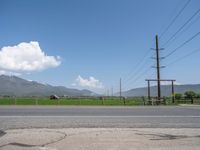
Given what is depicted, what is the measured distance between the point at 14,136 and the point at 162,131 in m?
5.05

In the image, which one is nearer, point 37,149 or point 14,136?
point 37,149

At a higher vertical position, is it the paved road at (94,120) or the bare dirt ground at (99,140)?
the paved road at (94,120)

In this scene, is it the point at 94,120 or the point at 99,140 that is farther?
the point at 94,120

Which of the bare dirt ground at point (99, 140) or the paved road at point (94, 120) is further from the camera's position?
the paved road at point (94, 120)

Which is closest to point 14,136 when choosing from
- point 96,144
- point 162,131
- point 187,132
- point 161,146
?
point 96,144

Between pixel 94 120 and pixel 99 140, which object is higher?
pixel 94 120

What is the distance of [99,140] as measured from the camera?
7840 mm

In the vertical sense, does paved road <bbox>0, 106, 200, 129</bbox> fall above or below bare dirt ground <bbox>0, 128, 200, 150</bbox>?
above

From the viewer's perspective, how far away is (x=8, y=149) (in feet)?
22.1

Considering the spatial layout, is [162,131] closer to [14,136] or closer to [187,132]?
[187,132]

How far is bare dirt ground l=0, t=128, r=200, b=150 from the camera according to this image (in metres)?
7.06

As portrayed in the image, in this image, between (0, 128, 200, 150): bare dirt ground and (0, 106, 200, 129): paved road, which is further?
(0, 106, 200, 129): paved road

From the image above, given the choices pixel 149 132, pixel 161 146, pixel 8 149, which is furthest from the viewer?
pixel 149 132

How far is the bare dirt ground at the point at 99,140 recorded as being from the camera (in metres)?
7.06
